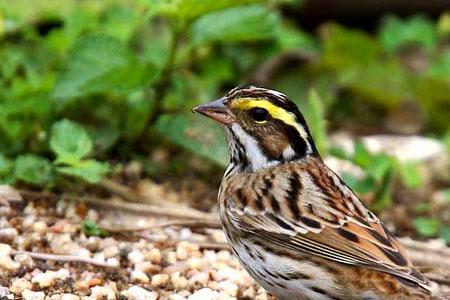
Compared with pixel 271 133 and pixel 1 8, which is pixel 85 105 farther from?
pixel 271 133

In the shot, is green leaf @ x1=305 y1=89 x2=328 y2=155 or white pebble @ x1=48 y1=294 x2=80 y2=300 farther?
green leaf @ x1=305 y1=89 x2=328 y2=155

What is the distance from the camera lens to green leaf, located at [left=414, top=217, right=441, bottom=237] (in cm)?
525

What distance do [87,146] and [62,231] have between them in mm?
409

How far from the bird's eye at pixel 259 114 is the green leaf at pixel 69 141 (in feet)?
2.75

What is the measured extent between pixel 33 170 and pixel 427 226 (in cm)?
186

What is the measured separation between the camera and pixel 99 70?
5027 millimetres

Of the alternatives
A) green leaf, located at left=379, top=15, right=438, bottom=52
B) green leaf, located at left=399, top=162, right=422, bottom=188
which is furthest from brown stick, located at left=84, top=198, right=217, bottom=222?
green leaf, located at left=379, top=15, right=438, bottom=52

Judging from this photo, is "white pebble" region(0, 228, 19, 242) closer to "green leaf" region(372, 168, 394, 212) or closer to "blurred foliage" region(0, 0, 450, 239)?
"blurred foliage" region(0, 0, 450, 239)

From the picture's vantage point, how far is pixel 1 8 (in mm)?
5918

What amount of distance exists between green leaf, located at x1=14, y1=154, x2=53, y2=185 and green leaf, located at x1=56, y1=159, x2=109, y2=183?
10cm

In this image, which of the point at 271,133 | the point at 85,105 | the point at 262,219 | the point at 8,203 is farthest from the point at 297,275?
the point at 85,105

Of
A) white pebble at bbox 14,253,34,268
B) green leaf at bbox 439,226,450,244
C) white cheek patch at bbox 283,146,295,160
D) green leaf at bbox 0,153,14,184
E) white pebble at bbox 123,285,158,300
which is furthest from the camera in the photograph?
green leaf at bbox 439,226,450,244

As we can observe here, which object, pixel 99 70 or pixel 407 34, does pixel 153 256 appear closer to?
pixel 99 70

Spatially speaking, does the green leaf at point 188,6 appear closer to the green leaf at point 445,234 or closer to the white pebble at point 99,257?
the white pebble at point 99,257
